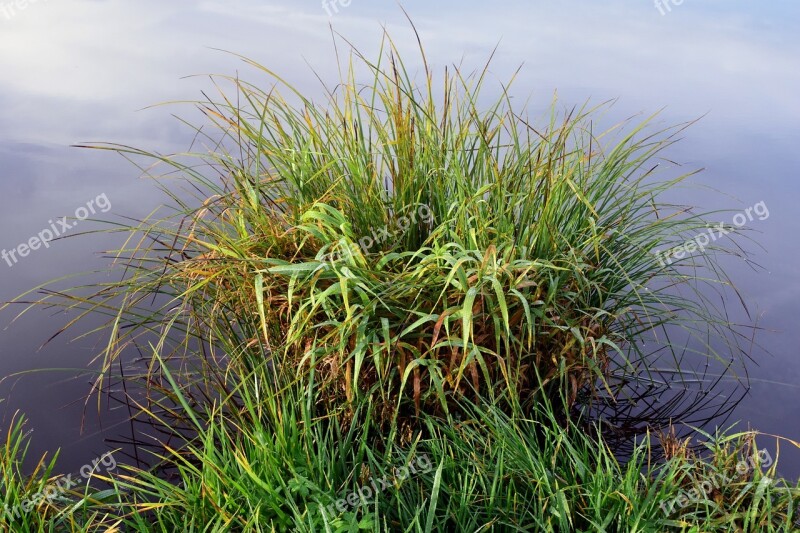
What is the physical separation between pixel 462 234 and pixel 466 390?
49 cm

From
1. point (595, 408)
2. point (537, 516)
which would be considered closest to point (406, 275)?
point (537, 516)

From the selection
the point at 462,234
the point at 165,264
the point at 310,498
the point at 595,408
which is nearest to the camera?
the point at 310,498

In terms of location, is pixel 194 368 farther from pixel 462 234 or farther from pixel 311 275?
pixel 462 234

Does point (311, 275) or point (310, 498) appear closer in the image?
point (310, 498)

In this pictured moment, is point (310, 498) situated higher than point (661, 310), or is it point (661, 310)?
point (661, 310)

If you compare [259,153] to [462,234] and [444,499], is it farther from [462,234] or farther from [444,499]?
[444,499]

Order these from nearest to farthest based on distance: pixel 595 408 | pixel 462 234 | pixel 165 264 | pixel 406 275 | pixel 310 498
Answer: pixel 310 498 → pixel 406 275 → pixel 462 234 → pixel 165 264 → pixel 595 408

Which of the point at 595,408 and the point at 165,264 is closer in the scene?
the point at 165,264

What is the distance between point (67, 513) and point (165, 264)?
857mm

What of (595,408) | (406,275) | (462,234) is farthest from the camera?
(595,408)

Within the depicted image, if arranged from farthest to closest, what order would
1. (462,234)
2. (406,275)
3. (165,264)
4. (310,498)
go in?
1. (165,264)
2. (462,234)
3. (406,275)
4. (310,498)

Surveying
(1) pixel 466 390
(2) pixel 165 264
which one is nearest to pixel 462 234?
(1) pixel 466 390

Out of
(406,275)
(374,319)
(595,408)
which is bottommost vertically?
(595,408)

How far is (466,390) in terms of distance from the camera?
7.66ft
